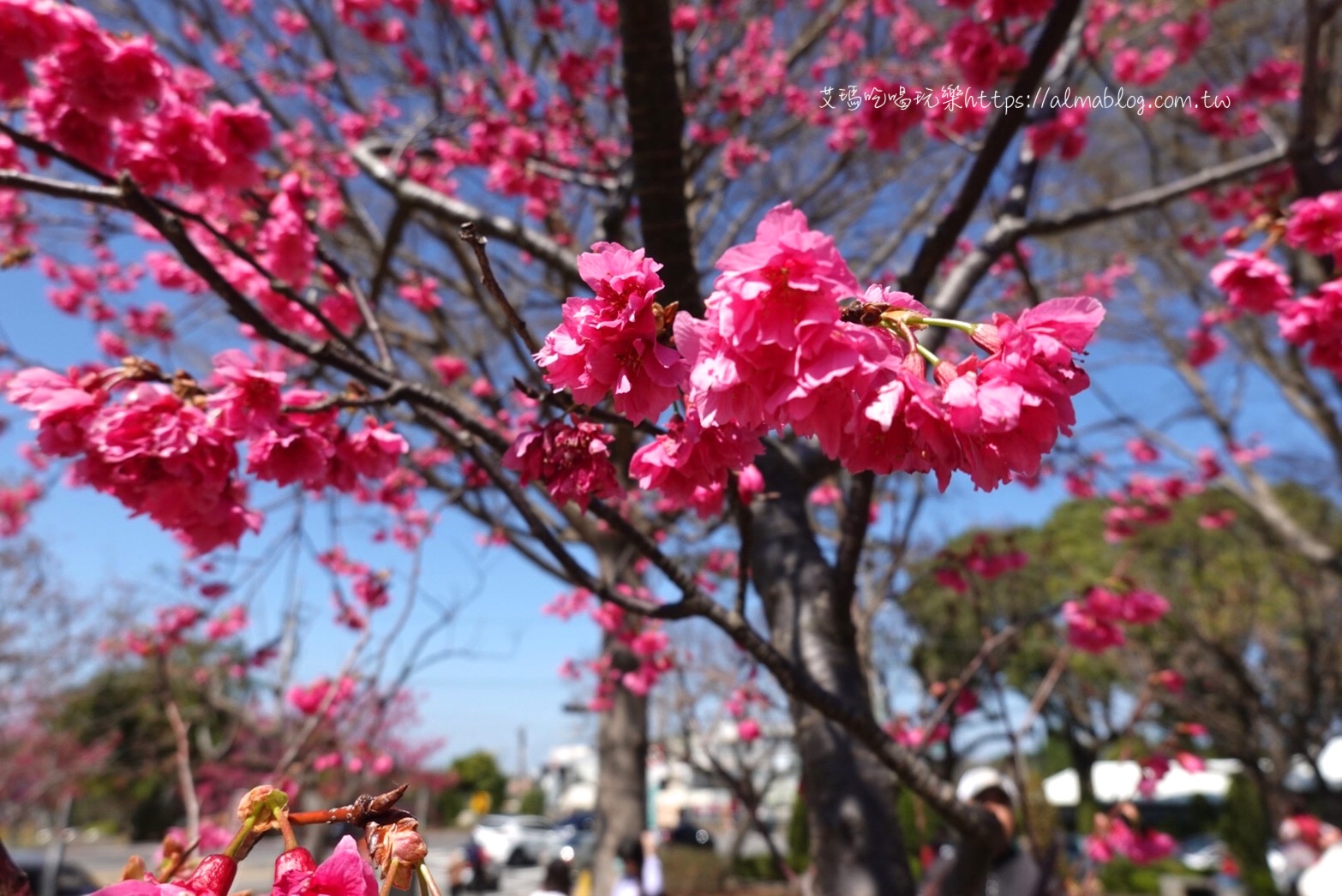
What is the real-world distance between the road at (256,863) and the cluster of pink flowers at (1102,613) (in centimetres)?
1183

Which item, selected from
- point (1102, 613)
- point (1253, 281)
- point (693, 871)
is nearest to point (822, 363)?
point (1253, 281)

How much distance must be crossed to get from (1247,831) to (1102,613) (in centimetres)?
1405

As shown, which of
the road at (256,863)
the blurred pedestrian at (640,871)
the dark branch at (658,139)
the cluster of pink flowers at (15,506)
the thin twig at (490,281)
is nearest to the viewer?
the thin twig at (490,281)

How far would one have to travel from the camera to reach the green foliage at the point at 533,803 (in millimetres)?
40344

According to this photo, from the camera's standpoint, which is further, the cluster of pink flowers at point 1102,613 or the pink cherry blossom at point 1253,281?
the cluster of pink flowers at point 1102,613

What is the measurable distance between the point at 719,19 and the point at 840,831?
6227mm

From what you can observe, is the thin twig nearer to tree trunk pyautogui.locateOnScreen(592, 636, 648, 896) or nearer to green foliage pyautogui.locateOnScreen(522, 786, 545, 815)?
tree trunk pyautogui.locateOnScreen(592, 636, 648, 896)

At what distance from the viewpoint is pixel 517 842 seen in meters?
20.5

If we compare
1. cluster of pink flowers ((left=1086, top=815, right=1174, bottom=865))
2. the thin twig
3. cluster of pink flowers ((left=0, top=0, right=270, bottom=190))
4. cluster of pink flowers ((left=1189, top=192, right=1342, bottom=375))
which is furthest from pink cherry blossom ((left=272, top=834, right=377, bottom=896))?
cluster of pink flowers ((left=1086, top=815, right=1174, bottom=865))

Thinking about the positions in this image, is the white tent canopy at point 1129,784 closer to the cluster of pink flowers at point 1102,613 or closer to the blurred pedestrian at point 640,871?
the blurred pedestrian at point 640,871

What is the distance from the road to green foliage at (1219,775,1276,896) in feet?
41.0

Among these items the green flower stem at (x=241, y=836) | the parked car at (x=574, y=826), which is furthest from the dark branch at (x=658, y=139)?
the parked car at (x=574, y=826)

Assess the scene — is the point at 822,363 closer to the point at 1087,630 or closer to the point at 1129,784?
the point at 1087,630

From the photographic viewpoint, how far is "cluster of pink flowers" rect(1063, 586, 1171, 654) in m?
4.07
